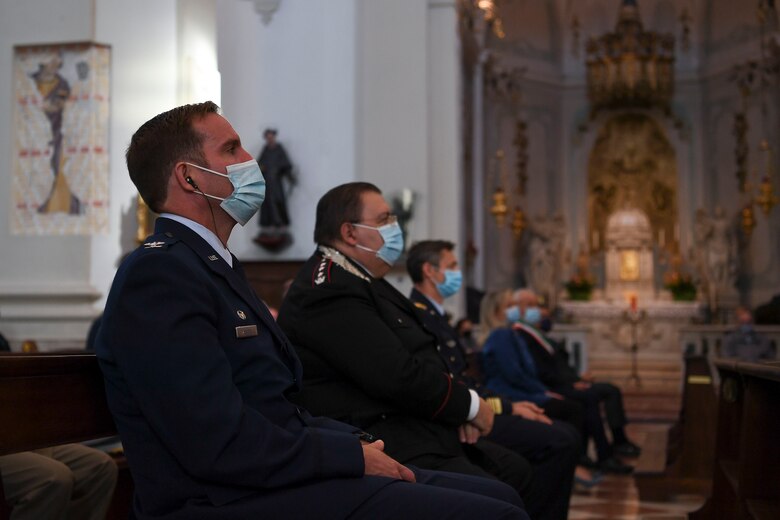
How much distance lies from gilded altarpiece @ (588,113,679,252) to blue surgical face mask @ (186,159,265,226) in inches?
763

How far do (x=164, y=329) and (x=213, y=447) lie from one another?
28 centimetres

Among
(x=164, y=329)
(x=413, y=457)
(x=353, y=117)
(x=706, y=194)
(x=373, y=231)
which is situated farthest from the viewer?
Answer: (x=706, y=194)

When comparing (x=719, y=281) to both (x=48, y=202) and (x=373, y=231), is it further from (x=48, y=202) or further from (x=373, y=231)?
(x=373, y=231)

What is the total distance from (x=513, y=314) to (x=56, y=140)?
4.98 metres

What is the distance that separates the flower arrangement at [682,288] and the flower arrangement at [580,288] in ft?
5.22

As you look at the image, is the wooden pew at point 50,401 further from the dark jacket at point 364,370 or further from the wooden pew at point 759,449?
the wooden pew at point 759,449

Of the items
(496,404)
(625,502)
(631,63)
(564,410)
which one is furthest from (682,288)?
(496,404)

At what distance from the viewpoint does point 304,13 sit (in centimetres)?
1338

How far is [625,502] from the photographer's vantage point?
6867 millimetres

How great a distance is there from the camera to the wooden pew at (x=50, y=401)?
227 cm

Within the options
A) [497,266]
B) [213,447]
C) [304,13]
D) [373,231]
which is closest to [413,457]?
[373,231]

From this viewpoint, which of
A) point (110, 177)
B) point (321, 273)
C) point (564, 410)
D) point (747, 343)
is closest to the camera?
point (321, 273)

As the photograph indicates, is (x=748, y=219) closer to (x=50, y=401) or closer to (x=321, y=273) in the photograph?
(x=321, y=273)

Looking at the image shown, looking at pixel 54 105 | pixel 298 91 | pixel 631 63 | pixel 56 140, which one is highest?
pixel 631 63
